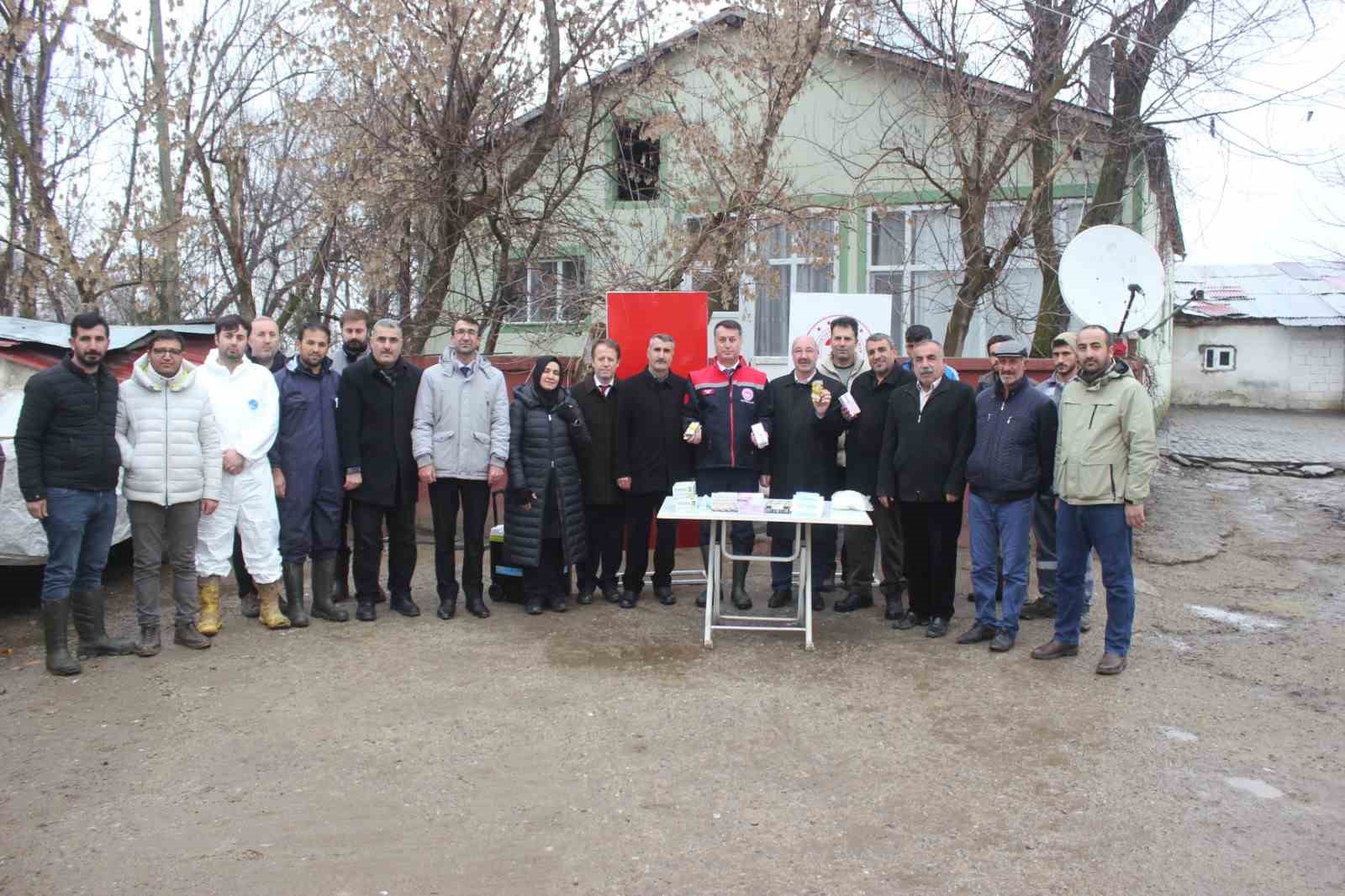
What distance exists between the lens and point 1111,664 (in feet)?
18.3

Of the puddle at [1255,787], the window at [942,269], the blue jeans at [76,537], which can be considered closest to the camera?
the puddle at [1255,787]

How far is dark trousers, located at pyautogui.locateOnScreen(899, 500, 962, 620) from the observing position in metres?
6.29

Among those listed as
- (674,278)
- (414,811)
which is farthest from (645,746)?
(674,278)

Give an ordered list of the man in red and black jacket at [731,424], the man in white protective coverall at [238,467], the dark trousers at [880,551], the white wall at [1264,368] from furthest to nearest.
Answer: the white wall at [1264,368] < the man in red and black jacket at [731,424] < the dark trousers at [880,551] < the man in white protective coverall at [238,467]

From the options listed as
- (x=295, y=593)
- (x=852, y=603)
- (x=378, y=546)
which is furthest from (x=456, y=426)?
(x=852, y=603)

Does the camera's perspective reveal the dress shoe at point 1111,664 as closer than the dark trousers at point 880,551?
Yes

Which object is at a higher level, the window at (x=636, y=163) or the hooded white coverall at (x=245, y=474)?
the window at (x=636, y=163)

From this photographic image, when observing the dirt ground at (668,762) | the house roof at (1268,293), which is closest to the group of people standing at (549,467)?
the dirt ground at (668,762)

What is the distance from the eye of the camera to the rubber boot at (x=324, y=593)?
257 inches

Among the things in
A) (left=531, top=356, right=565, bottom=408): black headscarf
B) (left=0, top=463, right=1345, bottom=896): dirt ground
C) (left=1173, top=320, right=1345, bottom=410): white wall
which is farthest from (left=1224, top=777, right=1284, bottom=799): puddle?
(left=1173, top=320, right=1345, bottom=410): white wall

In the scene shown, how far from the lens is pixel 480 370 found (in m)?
6.71

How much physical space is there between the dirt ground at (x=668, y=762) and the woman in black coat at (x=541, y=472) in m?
0.49

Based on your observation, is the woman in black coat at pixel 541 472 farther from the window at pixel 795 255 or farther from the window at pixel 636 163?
the window at pixel 636 163

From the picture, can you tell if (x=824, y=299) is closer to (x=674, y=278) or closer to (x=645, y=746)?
(x=674, y=278)
